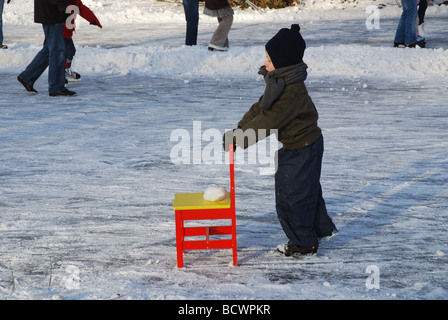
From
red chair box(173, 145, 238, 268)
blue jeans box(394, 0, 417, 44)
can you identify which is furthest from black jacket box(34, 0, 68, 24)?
blue jeans box(394, 0, 417, 44)

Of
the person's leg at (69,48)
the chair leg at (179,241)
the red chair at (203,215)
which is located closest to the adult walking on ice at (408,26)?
the person's leg at (69,48)

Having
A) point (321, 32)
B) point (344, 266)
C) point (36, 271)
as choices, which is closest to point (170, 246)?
point (36, 271)

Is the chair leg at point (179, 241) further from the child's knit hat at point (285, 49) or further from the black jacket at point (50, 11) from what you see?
the black jacket at point (50, 11)

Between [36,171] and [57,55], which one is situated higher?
Result: [57,55]

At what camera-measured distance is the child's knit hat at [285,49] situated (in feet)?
11.0

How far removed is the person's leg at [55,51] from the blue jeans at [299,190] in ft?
17.4

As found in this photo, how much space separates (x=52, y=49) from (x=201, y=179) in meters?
3.88

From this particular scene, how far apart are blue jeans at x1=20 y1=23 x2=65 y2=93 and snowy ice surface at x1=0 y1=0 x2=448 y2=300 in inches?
10.0

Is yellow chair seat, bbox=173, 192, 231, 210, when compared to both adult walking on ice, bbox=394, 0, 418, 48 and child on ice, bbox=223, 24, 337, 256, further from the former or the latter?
adult walking on ice, bbox=394, 0, 418, 48

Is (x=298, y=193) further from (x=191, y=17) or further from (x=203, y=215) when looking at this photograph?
(x=191, y=17)
